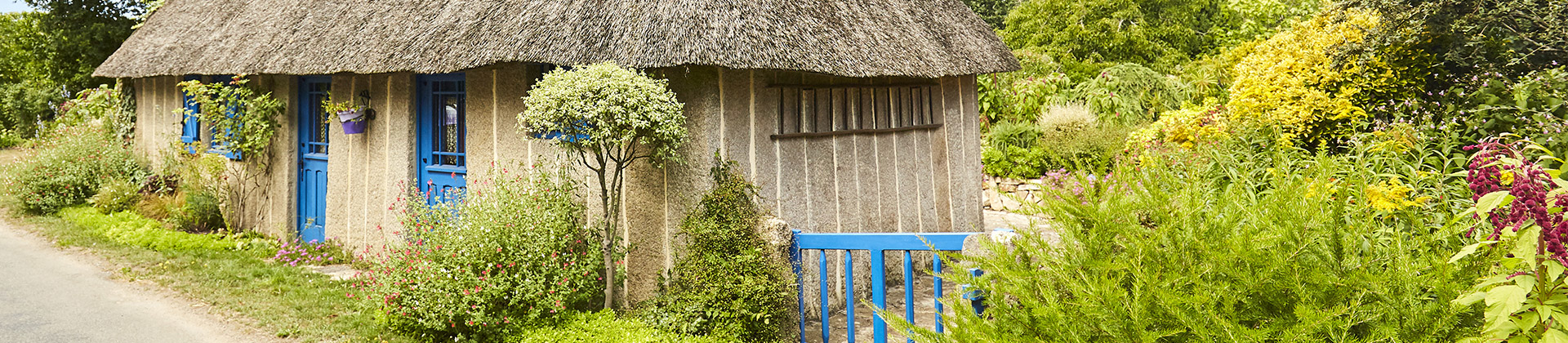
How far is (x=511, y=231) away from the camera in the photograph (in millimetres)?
5219

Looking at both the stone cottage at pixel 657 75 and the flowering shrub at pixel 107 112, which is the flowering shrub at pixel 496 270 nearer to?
the stone cottage at pixel 657 75

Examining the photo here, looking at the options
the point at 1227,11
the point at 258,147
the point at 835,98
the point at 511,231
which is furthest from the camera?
the point at 1227,11

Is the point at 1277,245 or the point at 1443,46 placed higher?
the point at 1443,46

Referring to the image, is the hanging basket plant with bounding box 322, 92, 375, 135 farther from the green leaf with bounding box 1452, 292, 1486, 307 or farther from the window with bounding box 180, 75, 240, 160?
the green leaf with bounding box 1452, 292, 1486, 307

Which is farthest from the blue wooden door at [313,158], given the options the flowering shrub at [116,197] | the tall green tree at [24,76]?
the tall green tree at [24,76]

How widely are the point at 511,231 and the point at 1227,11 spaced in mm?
21831

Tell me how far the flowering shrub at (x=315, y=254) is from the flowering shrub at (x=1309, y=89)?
24.0 ft

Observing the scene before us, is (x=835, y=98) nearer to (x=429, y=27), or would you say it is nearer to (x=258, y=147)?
(x=429, y=27)

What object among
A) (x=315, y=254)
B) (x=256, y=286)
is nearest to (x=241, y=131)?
(x=315, y=254)

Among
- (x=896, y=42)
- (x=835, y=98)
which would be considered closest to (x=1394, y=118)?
(x=896, y=42)

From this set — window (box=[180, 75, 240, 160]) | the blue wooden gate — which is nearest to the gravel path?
window (box=[180, 75, 240, 160])

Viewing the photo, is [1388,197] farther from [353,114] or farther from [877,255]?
[353,114]

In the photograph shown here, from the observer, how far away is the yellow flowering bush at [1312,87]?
6.57 metres

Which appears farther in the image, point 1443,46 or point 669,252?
point 1443,46
